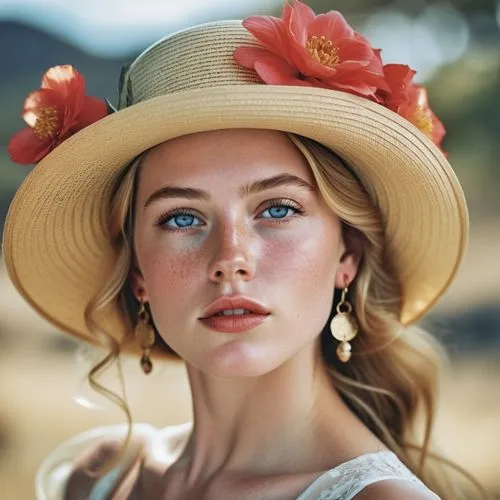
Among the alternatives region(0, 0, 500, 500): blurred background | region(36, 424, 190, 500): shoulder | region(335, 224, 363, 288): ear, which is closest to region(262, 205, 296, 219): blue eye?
region(335, 224, 363, 288): ear

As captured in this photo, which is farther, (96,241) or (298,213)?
(96,241)

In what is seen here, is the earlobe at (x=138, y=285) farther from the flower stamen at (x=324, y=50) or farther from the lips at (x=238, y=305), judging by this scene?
the flower stamen at (x=324, y=50)

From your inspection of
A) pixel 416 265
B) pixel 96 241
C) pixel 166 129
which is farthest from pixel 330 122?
pixel 96 241

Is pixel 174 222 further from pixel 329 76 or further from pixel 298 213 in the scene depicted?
pixel 329 76

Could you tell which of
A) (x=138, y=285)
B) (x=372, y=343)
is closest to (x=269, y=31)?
(x=138, y=285)

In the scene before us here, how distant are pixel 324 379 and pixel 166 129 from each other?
2.34ft

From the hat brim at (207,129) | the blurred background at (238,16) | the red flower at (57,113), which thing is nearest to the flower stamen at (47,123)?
the red flower at (57,113)

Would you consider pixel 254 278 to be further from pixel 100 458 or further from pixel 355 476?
pixel 100 458

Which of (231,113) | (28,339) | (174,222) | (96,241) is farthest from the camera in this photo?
(28,339)

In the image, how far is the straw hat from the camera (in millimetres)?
2061

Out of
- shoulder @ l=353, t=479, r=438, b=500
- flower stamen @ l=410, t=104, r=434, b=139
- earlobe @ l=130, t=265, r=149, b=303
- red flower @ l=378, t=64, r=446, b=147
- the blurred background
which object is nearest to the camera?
shoulder @ l=353, t=479, r=438, b=500

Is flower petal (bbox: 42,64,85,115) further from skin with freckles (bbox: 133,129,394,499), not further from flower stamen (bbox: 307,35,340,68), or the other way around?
flower stamen (bbox: 307,35,340,68)

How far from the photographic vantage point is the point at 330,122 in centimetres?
208

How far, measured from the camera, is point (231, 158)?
7.01 feet
